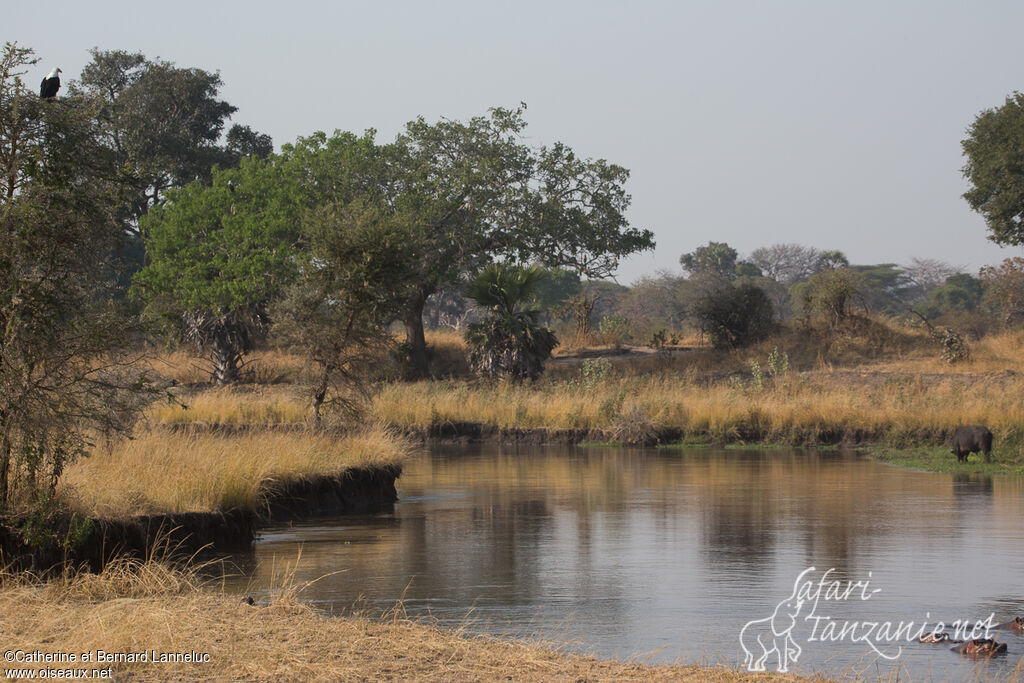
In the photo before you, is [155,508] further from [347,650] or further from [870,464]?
[870,464]

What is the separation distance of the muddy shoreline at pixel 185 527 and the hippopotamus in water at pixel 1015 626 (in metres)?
8.25

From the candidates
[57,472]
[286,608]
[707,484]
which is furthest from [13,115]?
[707,484]

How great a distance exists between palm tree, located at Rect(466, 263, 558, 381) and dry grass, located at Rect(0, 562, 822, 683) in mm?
30624

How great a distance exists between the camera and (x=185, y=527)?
47.7ft

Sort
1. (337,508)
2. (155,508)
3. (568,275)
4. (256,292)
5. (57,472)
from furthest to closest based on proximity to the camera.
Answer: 1. (568,275)
2. (256,292)
3. (337,508)
4. (155,508)
5. (57,472)

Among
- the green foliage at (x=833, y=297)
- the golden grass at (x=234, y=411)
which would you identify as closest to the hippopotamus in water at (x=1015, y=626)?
the golden grass at (x=234, y=411)

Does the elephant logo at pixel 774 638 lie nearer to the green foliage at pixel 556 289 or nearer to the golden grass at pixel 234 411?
the golden grass at pixel 234 411

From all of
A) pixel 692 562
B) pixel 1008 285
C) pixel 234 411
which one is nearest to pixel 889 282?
pixel 1008 285

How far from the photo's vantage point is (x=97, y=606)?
9523 mm

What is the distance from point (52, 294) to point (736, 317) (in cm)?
3949

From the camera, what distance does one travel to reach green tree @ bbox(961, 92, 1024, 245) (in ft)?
151

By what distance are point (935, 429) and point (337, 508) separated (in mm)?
16750

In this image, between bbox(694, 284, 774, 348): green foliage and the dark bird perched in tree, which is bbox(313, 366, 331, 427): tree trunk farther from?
bbox(694, 284, 774, 348): green foliage

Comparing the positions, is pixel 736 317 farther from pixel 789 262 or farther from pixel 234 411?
pixel 789 262
